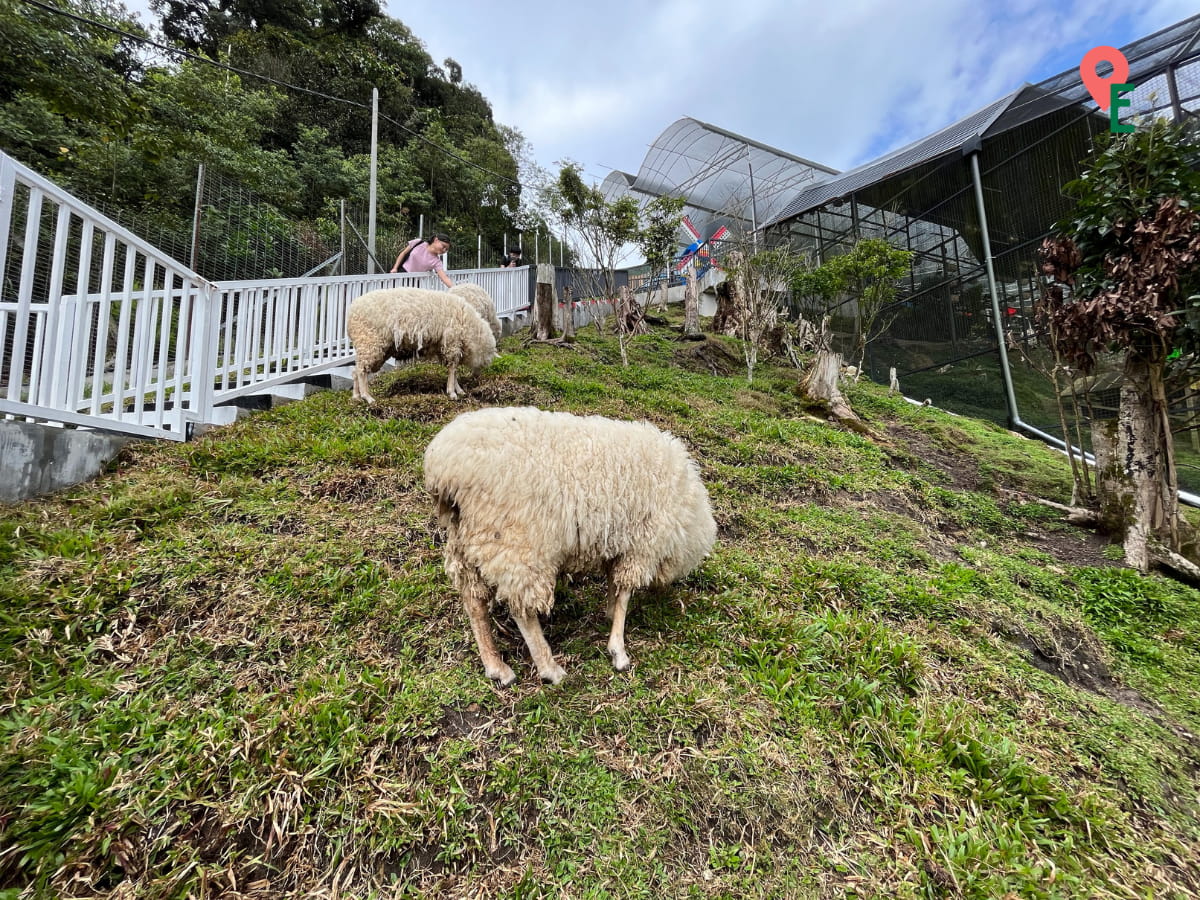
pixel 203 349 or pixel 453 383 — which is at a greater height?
pixel 203 349

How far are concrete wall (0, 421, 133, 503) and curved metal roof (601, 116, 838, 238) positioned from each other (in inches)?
811

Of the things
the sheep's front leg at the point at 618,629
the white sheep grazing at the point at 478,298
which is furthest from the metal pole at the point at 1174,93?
the sheep's front leg at the point at 618,629

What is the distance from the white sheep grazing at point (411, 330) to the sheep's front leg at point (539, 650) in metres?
3.55

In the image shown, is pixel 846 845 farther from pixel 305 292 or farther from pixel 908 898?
pixel 305 292

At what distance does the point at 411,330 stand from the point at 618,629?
151 inches

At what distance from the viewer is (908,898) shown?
1454mm

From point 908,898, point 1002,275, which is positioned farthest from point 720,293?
point 908,898

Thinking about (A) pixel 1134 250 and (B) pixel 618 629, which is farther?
(A) pixel 1134 250

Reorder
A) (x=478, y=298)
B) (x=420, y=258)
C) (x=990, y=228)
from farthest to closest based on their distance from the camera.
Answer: (x=990, y=228), (x=420, y=258), (x=478, y=298)

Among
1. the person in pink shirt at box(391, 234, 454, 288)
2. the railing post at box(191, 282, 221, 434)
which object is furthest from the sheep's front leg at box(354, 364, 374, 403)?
the person in pink shirt at box(391, 234, 454, 288)

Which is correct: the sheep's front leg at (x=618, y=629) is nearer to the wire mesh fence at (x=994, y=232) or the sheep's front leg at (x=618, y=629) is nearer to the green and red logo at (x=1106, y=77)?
the wire mesh fence at (x=994, y=232)

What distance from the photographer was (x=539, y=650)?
2035 mm

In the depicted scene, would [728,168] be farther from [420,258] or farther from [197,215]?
[197,215]

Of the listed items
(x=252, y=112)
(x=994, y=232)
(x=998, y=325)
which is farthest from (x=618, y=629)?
(x=252, y=112)
